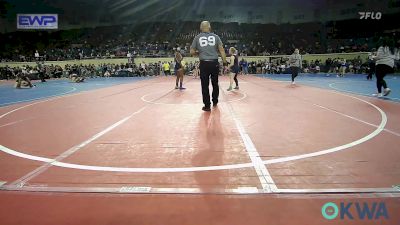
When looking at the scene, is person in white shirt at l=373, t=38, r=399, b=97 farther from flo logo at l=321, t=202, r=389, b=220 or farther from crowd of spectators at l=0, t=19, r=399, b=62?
crowd of spectators at l=0, t=19, r=399, b=62

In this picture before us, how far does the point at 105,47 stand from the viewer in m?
37.3

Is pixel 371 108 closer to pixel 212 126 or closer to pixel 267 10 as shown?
pixel 212 126

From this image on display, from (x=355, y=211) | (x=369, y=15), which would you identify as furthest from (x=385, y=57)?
(x=369, y=15)

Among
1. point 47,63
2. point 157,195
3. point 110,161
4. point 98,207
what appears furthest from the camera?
point 47,63

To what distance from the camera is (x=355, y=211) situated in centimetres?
237

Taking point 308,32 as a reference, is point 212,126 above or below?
below

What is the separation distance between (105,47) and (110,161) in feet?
118

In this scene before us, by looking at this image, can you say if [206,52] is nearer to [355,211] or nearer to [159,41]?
[355,211]

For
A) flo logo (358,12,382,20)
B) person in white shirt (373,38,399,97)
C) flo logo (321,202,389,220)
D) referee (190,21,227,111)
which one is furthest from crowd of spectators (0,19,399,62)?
flo logo (321,202,389,220)

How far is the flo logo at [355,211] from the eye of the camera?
229 centimetres

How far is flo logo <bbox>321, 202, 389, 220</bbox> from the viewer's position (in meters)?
2.29

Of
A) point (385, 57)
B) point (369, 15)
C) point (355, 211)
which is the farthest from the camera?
point (369, 15)

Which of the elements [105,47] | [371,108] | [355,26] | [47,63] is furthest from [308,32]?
[371,108]

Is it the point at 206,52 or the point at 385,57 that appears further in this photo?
the point at 385,57
